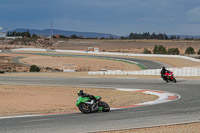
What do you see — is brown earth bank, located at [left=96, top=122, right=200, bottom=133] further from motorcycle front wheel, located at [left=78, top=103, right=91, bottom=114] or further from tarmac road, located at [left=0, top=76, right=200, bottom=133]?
motorcycle front wheel, located at [left=78, top=103, right=91, bottom=114]

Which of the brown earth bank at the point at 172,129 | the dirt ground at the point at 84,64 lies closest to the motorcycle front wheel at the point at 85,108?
the brown earth bank at the point at 172,129

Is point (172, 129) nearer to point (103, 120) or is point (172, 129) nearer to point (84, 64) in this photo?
point (103, 120)

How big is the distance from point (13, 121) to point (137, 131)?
15.5 ft

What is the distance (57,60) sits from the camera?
7475 centimetres

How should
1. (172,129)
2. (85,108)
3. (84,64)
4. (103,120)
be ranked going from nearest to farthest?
(172,129) → (103,120) → (85,108) → (84,64)

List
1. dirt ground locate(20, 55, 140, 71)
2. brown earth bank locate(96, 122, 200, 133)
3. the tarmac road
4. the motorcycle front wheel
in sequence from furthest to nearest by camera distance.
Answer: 1. dirt ground locate(20, 55, 140, 71)
2. the motorcycle front wheel
3. the tarmac road
4. brown earth bank locate(96, 122, 200, 133)

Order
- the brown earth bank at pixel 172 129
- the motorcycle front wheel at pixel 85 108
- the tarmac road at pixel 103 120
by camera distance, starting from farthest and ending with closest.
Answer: the motorcycle front wheel at pixel 85 108, the tarmac road at pixel 103 120, the brown earth bank at pixel 172 129

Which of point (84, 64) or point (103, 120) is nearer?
point (103, 120)

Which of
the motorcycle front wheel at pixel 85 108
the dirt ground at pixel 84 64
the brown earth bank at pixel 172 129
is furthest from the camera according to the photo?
the dirt ground at pixel 84 64

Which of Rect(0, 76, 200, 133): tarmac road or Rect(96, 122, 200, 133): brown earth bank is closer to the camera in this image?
Rect(96, 122, 200, 133): brown earth bank

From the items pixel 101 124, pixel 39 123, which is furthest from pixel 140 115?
pixel 39 123

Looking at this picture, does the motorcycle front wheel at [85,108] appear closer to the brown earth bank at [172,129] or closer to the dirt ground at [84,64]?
the brown earth bank at [172,129]

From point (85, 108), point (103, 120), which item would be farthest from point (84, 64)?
point (103, 120)

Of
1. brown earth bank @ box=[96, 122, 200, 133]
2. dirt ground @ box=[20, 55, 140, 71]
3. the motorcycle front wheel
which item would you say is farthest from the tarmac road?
dirt ground @ box=[20, 55, 140, 71]
